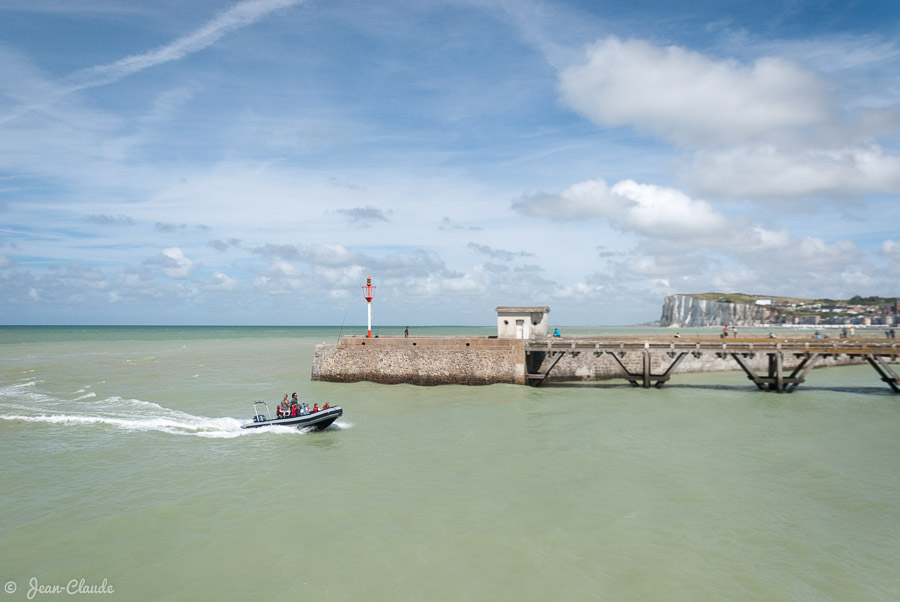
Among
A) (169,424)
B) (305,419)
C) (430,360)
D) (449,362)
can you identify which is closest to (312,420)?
(305,419)

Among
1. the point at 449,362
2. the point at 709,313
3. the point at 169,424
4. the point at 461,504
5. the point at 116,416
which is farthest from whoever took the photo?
the point at 709,313

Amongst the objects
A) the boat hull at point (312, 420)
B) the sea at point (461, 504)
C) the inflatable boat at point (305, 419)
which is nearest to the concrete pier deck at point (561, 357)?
the sea at point (461, 504)

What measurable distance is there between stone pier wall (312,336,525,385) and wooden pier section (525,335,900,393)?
51.7 inches

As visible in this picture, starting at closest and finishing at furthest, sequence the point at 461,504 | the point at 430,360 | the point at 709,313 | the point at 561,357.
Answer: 1. the point at 461,504
2. the point at 430,360
3. the point at 561,357
4. the point at 709,313

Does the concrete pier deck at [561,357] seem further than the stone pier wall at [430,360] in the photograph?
No

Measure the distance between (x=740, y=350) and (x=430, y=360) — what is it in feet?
55.8

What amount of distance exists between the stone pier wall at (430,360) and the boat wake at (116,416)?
30.9 feet

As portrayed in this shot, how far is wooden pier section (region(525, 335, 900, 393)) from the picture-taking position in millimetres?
27234

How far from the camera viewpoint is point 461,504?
12.0m

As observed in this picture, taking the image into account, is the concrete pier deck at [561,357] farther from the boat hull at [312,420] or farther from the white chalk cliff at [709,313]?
the white chalk cliff at [709,313]

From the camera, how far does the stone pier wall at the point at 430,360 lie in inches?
1155

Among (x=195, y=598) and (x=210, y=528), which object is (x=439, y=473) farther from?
(x=195, y=598)

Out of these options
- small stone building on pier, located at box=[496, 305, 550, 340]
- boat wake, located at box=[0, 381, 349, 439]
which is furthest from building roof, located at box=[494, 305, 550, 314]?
boat wake, located at box=[0, 381, 349, 439]

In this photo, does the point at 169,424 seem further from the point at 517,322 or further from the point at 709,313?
the point at 709,313
